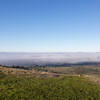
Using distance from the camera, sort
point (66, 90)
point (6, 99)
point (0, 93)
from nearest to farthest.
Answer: point (6, 99), point (0, 93), point (66, 90)

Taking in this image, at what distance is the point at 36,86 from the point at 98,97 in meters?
21.6

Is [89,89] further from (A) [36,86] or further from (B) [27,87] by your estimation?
(B) [27,87]

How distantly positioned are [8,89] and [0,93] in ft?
13.4

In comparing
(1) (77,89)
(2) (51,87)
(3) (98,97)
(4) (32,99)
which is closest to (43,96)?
(4) (32,99)

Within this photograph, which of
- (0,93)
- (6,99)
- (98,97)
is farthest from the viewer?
(98,97)

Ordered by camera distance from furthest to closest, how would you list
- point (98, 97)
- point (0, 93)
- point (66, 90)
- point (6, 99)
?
point (66, 90), point (98, 97), point (0, 93), point (6, 99)

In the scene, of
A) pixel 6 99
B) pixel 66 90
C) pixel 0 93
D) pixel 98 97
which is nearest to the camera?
pixel 6 99

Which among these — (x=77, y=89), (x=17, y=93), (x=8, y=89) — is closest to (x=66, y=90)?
(x=77, y=89)

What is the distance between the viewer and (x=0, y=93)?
3791 centimetres

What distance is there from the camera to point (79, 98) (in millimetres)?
39031

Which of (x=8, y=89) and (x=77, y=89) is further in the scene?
(x=77, y=89)

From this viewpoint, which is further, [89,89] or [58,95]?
[89,89]

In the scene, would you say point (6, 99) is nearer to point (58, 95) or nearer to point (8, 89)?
point (8, 89)

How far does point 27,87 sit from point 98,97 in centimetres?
2427
